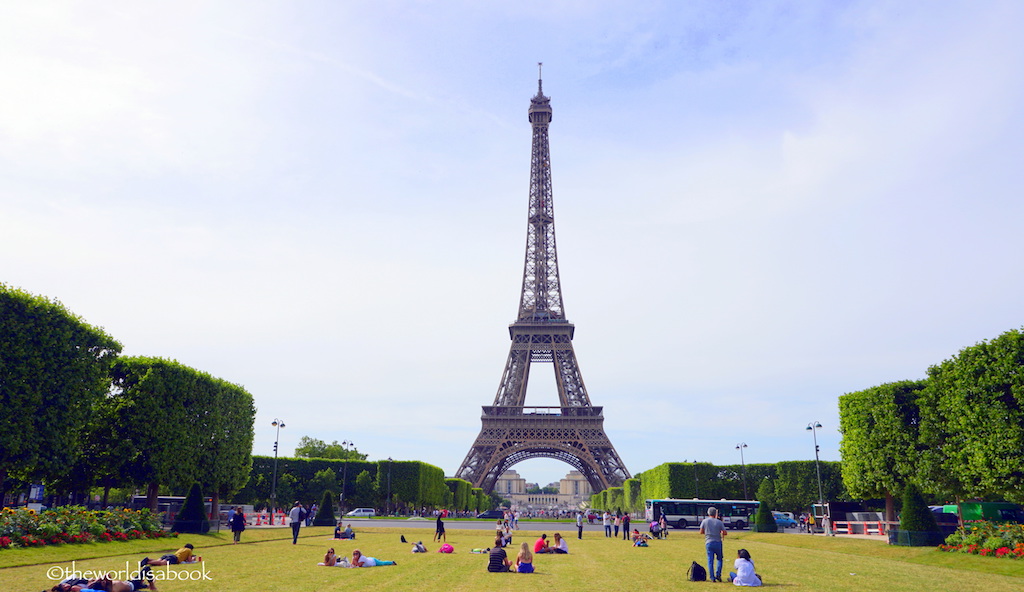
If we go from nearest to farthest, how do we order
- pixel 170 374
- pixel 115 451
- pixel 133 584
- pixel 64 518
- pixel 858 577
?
pixel 133 584 < pixel 858 577 < pixel 64 518 < pixel 115 451 < pixel 170 374

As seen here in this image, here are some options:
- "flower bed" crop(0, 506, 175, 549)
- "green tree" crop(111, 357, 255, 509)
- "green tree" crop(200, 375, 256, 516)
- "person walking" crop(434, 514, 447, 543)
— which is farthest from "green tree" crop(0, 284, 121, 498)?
"person walking" crop(434, 514, 447, 543)

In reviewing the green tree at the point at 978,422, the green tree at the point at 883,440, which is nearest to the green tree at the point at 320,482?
the green tree at the point at 883,440

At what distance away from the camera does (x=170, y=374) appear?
39.6 m

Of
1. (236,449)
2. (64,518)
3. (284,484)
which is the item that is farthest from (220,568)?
(284,484)

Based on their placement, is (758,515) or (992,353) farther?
(758,515)

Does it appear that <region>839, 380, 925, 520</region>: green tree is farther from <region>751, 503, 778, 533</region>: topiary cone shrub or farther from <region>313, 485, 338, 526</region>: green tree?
<region>313, 485, 338, 526</region>: green tree

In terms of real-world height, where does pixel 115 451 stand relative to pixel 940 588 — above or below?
above

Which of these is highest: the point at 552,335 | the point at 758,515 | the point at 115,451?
the point at 552,335

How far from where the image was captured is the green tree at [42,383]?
28.5m

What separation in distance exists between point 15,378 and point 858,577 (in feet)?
102

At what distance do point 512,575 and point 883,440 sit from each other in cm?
2769

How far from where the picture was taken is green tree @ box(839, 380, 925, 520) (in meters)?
36.1

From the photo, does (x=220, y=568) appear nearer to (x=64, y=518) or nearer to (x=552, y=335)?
(x=64, y=518)

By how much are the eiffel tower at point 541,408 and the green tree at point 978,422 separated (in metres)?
49.8
